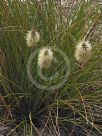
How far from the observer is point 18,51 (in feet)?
7.26

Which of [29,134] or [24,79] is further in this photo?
[24,79]

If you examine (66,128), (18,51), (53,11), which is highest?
(53,11)

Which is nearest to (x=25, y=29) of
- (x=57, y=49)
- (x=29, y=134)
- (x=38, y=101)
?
(x=57, y=49)

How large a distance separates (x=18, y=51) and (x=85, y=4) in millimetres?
531

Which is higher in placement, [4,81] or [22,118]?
[4,81]

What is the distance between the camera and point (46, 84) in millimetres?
2129

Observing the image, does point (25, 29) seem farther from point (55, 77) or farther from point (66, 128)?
point (66, 128)

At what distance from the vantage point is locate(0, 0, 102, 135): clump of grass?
213 cm

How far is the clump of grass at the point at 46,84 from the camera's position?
213cm

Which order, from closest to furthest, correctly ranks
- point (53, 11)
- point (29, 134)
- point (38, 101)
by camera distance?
point (29, 134), point (38, 101), point (53, 11)

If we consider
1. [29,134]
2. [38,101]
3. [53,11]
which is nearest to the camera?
[29,134]

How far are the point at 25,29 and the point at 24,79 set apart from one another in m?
0.26

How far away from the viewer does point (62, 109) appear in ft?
7.22

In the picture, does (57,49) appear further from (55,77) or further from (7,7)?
(7,7)
